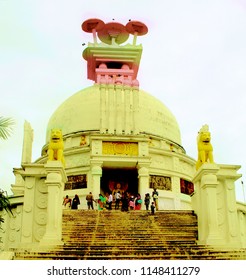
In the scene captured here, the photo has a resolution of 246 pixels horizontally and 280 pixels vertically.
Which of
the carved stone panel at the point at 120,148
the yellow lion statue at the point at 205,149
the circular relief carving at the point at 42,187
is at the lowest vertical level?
the circular relief carving at the point at 42,187

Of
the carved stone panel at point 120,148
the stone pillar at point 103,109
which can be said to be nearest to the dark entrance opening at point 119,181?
the carved stone panel at point 120,148

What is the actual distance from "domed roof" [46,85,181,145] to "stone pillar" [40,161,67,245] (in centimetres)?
1743

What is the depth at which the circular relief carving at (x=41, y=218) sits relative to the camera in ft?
56.3

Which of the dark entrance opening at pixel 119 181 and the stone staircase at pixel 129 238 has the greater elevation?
the dark entrance opening at pixel 119 181

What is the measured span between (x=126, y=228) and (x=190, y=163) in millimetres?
17309

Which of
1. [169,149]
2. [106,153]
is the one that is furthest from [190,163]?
[106,153]

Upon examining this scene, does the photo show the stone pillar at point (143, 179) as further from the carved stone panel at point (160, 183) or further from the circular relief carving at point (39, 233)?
the circular relief carving at point (39, 233)

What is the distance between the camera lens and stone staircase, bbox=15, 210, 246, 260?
45.0 feet

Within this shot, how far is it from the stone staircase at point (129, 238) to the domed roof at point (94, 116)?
1526 centimetres

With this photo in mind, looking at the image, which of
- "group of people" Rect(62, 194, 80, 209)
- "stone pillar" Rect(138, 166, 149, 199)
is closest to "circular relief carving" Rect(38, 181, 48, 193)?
"group of people" Rect(62, 194, 80, 209)

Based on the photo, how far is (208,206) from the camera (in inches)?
646

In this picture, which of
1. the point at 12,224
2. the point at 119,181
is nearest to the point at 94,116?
the point at 119,181

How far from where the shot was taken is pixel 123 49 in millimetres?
35469
